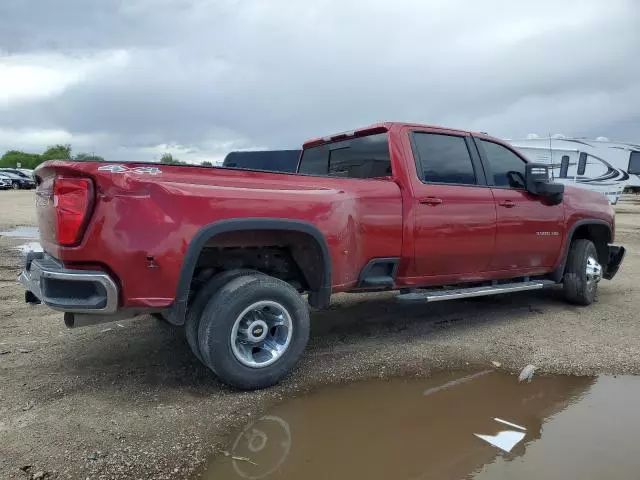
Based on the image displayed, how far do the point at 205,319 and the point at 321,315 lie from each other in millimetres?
2443

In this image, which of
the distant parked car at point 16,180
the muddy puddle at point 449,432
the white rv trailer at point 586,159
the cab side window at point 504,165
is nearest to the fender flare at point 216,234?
the muddy puddle at point 449,432

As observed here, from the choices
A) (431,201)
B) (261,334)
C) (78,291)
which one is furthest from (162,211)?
(431,201)

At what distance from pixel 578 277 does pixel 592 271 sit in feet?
0.79

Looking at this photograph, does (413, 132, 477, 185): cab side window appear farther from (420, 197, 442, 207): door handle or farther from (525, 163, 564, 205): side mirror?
(525, 163, 564, 205): side mirror

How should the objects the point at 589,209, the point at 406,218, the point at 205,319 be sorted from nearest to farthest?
1. the point at 205,319
2. the point at 406,218
3. the point at 589,209

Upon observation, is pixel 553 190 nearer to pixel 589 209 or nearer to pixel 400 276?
pixel 589 209

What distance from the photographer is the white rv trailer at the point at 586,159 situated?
23766 millimetres

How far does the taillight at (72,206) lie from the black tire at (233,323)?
93cm

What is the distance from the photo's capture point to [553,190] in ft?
17.9

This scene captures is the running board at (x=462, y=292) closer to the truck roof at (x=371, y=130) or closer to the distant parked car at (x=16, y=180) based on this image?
the truck roof at (x=371, y=130)

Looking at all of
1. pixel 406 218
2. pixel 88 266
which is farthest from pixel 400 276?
pixel 88 266

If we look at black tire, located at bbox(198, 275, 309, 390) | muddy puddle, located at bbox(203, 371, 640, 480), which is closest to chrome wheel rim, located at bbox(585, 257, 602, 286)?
muddy puddle, located at bbox(203, 371, 640, 480)

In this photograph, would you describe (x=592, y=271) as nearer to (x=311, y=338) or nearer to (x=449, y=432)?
(x=311, y=338)

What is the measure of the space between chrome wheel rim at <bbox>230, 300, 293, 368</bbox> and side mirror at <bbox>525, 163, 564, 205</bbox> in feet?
10.4
